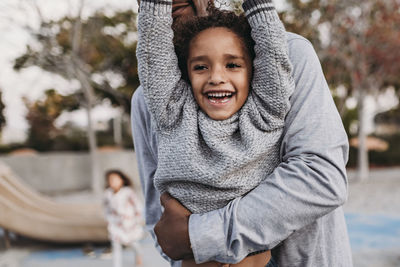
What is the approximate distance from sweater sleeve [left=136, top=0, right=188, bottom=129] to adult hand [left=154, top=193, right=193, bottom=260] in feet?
0.80

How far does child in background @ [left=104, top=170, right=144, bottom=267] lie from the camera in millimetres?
5449

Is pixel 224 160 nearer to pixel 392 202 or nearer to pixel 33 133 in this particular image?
pixel 392 202

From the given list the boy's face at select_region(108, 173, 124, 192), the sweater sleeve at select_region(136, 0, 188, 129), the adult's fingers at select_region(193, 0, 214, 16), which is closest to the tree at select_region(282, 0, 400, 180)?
the boy's face at select_region(108, 173, 124, 192)

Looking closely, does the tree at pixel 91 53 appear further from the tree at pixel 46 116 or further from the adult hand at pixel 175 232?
the adult hand at pixel 175 232

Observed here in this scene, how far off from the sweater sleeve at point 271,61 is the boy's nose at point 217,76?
11cm

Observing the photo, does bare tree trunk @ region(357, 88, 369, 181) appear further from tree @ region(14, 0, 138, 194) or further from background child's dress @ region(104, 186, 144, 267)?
background child's dress @ region(104, 186, 144, 267)

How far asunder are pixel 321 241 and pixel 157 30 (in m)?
0.73

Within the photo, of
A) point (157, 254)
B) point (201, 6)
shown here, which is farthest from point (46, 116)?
point (201, 6)

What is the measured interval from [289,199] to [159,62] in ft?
1.66

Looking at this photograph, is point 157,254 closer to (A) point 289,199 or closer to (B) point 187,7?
(B) point 187,7

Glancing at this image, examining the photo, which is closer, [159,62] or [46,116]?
[159,62]

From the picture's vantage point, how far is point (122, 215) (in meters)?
5.52

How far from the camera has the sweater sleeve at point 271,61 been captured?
1.08 metres

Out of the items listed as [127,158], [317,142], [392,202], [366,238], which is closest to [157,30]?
[317,142]
